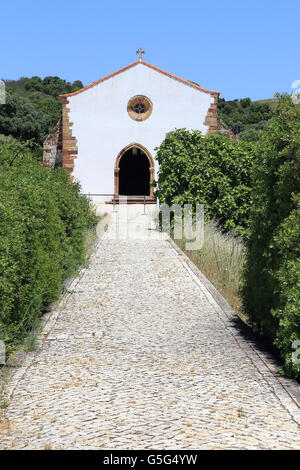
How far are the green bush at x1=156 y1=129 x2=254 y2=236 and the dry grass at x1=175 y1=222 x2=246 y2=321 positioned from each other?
207 cm

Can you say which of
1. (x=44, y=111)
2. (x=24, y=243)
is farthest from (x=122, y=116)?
(x=44, y=111)

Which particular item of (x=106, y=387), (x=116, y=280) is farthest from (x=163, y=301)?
(x=106, y=387)

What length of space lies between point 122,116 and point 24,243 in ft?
66.9

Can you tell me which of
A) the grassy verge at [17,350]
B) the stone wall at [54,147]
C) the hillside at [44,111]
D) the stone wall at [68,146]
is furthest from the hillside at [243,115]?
the grassy verge at [17,350]

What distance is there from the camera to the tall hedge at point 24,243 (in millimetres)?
5637

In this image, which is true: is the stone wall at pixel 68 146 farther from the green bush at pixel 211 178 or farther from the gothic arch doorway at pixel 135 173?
the green bush at pixel 211 178

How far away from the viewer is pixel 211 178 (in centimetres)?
1669

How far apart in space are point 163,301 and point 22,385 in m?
3.84

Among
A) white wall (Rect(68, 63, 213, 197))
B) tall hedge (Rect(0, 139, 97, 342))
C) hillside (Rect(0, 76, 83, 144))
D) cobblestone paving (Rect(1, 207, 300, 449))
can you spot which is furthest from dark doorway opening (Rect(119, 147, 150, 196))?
cobblestone paving (Rect(1, 207, 300, 449))

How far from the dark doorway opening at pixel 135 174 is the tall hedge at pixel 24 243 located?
962 inches

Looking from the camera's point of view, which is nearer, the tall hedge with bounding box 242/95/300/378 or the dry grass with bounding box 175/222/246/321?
the tall hedge with bounding box 242/95/300/378

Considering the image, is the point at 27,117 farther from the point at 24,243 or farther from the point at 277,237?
the point at 277,237

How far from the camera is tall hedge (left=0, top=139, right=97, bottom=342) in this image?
5.64 m

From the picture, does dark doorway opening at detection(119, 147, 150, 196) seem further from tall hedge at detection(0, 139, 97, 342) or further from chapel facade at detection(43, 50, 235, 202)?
tall hedge at detection(0, 139, 97, 342)
